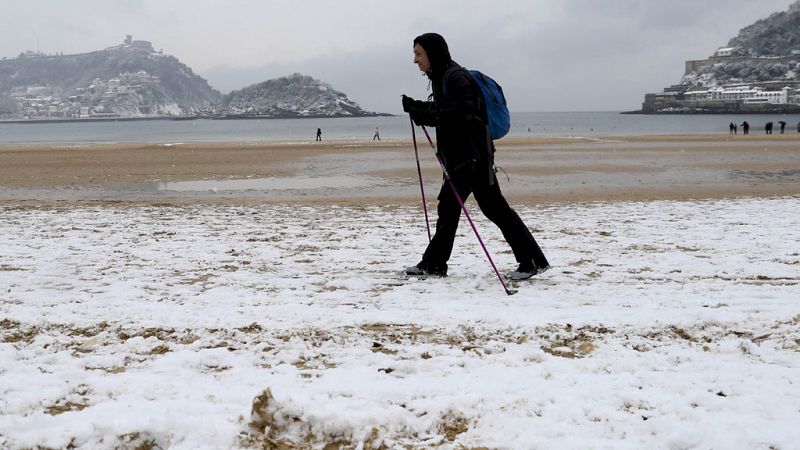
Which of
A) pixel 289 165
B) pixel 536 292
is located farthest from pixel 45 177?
pixel 536 292

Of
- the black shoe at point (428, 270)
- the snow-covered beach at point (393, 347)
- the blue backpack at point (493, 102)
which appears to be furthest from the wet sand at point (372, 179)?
the blue backpack at point (493, 102)

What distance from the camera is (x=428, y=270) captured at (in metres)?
5.75

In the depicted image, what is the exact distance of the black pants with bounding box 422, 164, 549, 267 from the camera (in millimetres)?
5465

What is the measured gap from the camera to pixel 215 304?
15.6 ft

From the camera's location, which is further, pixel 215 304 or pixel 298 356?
pixel 215 304

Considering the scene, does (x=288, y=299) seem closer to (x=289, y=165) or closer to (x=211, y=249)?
(x=211, y=249)

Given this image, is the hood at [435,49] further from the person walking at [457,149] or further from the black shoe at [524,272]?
the black shoe at [524,272]

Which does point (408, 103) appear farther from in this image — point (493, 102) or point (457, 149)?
point (493, 102)

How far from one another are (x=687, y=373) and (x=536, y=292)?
6.33ft

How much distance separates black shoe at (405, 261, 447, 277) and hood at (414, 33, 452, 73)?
1.72 meters

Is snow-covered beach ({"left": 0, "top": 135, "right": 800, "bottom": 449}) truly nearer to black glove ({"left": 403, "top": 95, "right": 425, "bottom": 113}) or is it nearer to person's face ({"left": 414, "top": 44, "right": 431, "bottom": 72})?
black glove ({"left": 403, "top": 95, "right": 425, "bottom": 113})

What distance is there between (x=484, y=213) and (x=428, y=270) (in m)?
0.73

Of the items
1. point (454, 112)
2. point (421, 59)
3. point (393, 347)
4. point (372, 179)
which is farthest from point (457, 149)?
point (372, 179)

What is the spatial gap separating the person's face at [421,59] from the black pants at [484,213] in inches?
37.5
